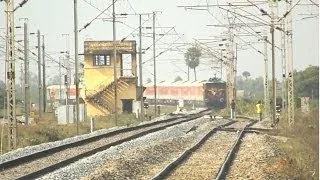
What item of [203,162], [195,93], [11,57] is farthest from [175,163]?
[195,93]

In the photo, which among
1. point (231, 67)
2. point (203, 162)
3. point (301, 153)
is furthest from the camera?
point (231, 67)

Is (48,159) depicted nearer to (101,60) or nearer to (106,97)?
(106,97)

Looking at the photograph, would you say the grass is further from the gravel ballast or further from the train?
the train

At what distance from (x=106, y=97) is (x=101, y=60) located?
4.37 meters

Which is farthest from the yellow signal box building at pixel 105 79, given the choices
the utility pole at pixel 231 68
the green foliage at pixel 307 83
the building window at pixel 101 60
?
the green foliage at pixel 307 83

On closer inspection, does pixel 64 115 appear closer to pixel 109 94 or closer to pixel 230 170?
pixel 109 94

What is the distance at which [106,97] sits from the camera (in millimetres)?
57938

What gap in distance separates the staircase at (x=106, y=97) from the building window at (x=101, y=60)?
327 cm

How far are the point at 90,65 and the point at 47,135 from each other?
101 feet

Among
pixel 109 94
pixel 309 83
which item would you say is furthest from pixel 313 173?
pixel 309 83

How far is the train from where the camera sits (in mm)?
68000

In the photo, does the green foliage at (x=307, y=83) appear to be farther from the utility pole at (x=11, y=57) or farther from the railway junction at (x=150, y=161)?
the utility pole at (x=11, y=57)

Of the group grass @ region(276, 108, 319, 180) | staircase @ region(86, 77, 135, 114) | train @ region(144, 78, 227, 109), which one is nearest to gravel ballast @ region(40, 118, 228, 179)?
grass @ region(276, 108, 319, 180)

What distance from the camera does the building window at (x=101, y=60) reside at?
59.5 meters
